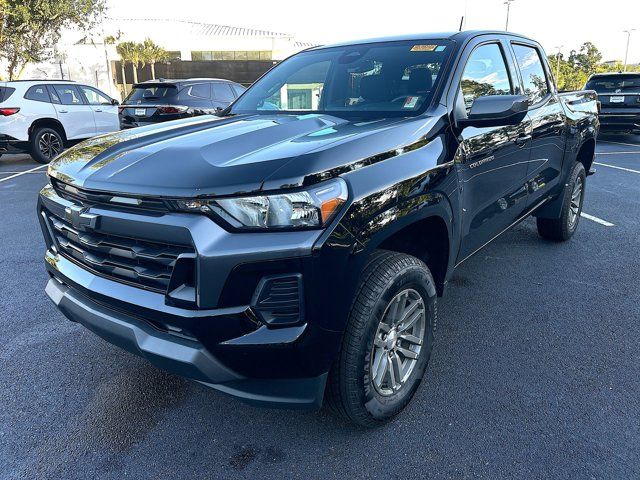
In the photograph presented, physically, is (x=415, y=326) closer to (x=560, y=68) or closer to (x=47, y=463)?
(x=47, y=463)

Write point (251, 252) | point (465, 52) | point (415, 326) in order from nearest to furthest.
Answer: point (251, 252)
point (415, 326)
point (465, 52)

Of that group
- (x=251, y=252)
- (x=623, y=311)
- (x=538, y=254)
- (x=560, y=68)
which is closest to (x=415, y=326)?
(x=251, y=252)

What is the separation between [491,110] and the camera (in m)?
2.61

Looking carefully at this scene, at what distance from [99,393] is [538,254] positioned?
12.9 feet

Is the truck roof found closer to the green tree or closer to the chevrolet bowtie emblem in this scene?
the chevrolet bowtie emblem

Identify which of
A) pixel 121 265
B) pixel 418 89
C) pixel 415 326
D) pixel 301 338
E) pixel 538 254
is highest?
pixel 418 89

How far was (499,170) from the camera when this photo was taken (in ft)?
10.4

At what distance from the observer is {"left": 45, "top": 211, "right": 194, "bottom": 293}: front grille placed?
6.26 ft

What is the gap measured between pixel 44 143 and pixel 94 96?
1833 mm

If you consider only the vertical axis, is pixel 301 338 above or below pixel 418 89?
below

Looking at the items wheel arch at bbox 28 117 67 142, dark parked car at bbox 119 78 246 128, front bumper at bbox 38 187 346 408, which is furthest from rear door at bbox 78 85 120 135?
front bumper at bbox 38 187 346 408

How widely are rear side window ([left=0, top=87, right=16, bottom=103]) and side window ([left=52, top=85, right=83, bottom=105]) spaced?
2.91 ft

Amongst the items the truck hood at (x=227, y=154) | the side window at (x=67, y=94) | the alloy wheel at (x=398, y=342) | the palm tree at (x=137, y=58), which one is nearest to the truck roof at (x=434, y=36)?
the truck hood at (x=227, y=154)

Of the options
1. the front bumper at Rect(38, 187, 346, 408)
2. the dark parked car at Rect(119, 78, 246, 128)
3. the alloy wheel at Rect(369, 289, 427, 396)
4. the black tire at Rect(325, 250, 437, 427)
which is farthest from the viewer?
the dark parked car at Rect(119, 78, 246, 128)
